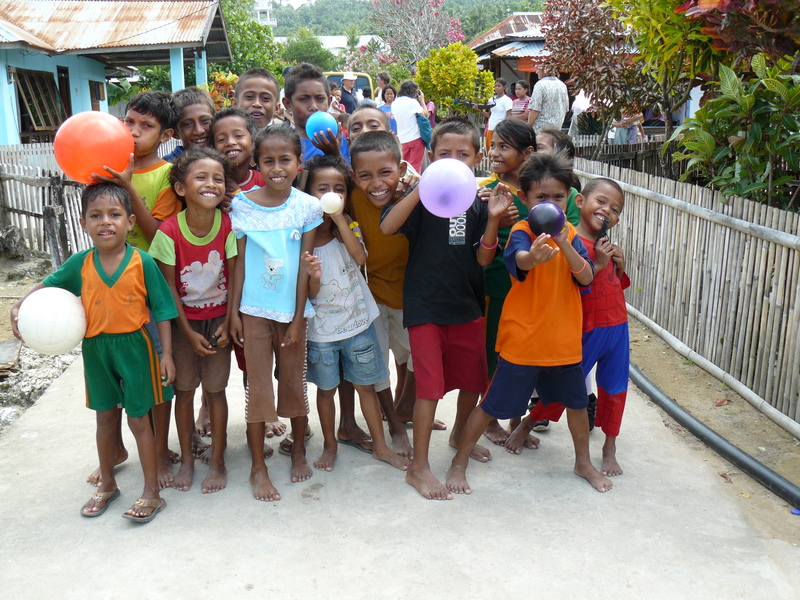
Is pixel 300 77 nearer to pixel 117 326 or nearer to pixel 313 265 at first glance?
pixel 313 265

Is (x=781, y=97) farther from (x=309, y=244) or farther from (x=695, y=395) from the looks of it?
(x=309, y=244)

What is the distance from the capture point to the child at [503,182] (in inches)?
132

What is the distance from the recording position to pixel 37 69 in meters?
15.3

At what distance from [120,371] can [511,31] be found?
2232 centimetres

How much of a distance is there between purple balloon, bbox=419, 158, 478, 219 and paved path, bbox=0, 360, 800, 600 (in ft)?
4.22

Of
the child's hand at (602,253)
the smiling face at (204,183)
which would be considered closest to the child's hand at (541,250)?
the child's hand at (602,253)

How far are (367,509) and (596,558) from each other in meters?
0.96

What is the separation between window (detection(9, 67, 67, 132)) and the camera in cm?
1498

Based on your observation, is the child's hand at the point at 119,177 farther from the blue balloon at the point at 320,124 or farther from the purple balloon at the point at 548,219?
the purple balloon at the point at 548,219

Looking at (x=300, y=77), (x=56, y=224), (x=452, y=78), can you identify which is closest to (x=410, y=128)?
(x=56, y=224)

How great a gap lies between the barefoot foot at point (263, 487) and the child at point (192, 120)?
1.61 metres

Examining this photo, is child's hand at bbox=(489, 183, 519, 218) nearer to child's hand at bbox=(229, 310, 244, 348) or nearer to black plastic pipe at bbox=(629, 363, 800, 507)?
child's hand at bbox=(229, 310, 244, 348)

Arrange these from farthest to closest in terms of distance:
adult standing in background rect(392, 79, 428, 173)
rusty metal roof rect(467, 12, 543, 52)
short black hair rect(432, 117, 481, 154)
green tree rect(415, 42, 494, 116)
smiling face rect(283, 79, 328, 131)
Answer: rusty metal roof rect(467, 12, 543, 52)
green tree rect(415, 42, 494, 116)
adult standing in background rect(392, 79, 428, 173)
smiling face rect(283, 79, 328, 131)
short black hair rect(432, 117, 481, 154)

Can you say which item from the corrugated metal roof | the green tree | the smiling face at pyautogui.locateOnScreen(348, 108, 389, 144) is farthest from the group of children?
the corrugated metal roof
